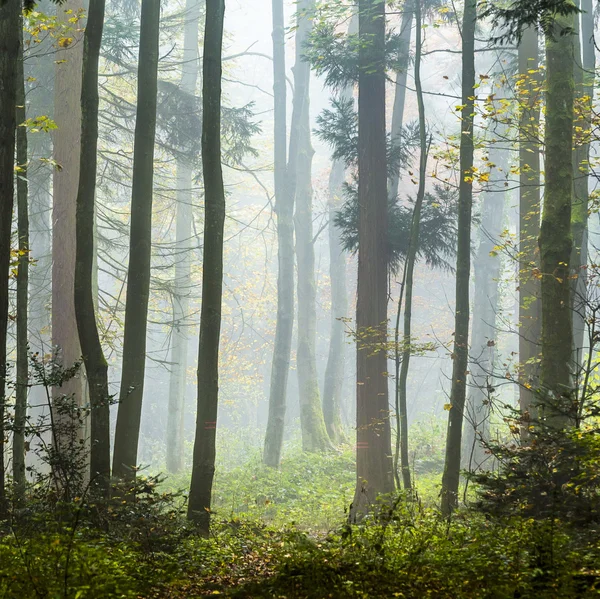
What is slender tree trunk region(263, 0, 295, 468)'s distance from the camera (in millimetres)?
18469

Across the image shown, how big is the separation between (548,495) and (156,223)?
2737 centimetres

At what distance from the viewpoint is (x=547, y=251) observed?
7.88 m

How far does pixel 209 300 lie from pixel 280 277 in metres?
12.0

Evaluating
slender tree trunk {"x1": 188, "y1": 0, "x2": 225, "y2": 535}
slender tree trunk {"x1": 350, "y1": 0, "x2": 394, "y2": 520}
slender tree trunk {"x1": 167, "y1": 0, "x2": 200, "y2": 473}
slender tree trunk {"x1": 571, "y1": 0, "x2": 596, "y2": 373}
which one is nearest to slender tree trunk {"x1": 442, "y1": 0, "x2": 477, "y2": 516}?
slender tree trunk {"x1": 571, "y1": 0, "x2": 596, "y2": 373}

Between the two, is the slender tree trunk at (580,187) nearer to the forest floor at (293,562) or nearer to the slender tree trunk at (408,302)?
the slender tree trunk at (408,302)

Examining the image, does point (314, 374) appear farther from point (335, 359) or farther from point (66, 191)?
point (66, 191)

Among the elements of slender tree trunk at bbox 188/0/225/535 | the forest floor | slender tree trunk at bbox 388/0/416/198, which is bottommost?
the forest floor

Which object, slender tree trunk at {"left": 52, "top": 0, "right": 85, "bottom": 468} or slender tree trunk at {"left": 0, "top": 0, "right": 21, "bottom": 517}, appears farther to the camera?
slender tree trunk at {"left": 52, "top": 0, "right": 85, "bottom": 468}

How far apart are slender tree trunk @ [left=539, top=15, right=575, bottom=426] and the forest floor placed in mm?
1966

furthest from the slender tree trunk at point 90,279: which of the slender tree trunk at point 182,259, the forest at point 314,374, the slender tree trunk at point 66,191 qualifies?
the slender tree trunk at point 182,259

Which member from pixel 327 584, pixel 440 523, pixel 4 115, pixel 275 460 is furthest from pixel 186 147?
pixel 327 584

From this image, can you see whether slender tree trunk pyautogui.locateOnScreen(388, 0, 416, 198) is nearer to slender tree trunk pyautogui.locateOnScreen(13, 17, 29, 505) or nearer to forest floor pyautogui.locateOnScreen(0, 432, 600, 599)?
slender tree trunk pyautogui.locateOnScreen(13, 17, 29, 505)

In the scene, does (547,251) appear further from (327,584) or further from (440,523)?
(327,584)

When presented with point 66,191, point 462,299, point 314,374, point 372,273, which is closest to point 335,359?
point 314,374
